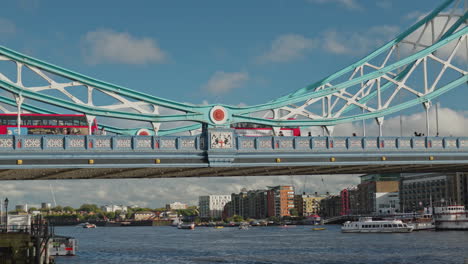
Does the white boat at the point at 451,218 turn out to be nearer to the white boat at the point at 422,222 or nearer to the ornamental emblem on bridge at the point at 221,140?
the white boat at the point at 422,222

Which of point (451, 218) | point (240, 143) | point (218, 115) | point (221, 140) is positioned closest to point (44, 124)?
point (218, 115)

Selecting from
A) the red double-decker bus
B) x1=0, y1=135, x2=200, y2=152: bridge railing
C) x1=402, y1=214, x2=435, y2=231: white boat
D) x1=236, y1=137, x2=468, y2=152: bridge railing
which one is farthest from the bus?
x1=402, y1=214, x2=435, y2=231: white boat

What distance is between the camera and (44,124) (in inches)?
2176

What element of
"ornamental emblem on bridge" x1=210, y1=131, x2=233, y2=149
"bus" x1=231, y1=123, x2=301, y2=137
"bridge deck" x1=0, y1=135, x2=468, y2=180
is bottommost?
"bridge deck" x1=0, y1=135, x2=468, y2=180

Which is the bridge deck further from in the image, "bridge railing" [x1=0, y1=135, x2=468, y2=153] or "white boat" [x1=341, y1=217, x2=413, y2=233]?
"white boat" [x1=341, y1=217, x2=413, y2=233]

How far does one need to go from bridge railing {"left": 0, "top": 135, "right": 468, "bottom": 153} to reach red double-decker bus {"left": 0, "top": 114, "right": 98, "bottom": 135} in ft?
31.5

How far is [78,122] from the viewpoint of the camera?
189 ft

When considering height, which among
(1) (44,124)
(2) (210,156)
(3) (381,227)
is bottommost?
(3) (381,227)

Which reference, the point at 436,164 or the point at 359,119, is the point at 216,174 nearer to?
the point at 359,119

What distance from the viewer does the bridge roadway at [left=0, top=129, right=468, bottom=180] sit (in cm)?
4212

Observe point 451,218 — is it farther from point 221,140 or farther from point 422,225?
point 221,140

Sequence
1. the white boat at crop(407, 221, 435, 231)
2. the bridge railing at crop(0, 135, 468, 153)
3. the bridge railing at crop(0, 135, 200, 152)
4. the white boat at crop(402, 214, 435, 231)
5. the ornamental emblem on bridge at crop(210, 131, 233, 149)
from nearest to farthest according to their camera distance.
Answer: the bridge railing at crop(0, 135, 200, 152), the bridge railing at crop(0, 135, 468, 153), the ornamental emblem on bridge at crop(210, 131, 233, 149), the white boat at crop(407, 221, 435, 231), the white boat at crop(402, 214, 435, 231)

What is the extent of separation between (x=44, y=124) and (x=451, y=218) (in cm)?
9849

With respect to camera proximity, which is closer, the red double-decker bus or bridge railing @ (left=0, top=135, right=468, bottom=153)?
bridge railing @ (left=0, top=135, right=468, bottom=153)
